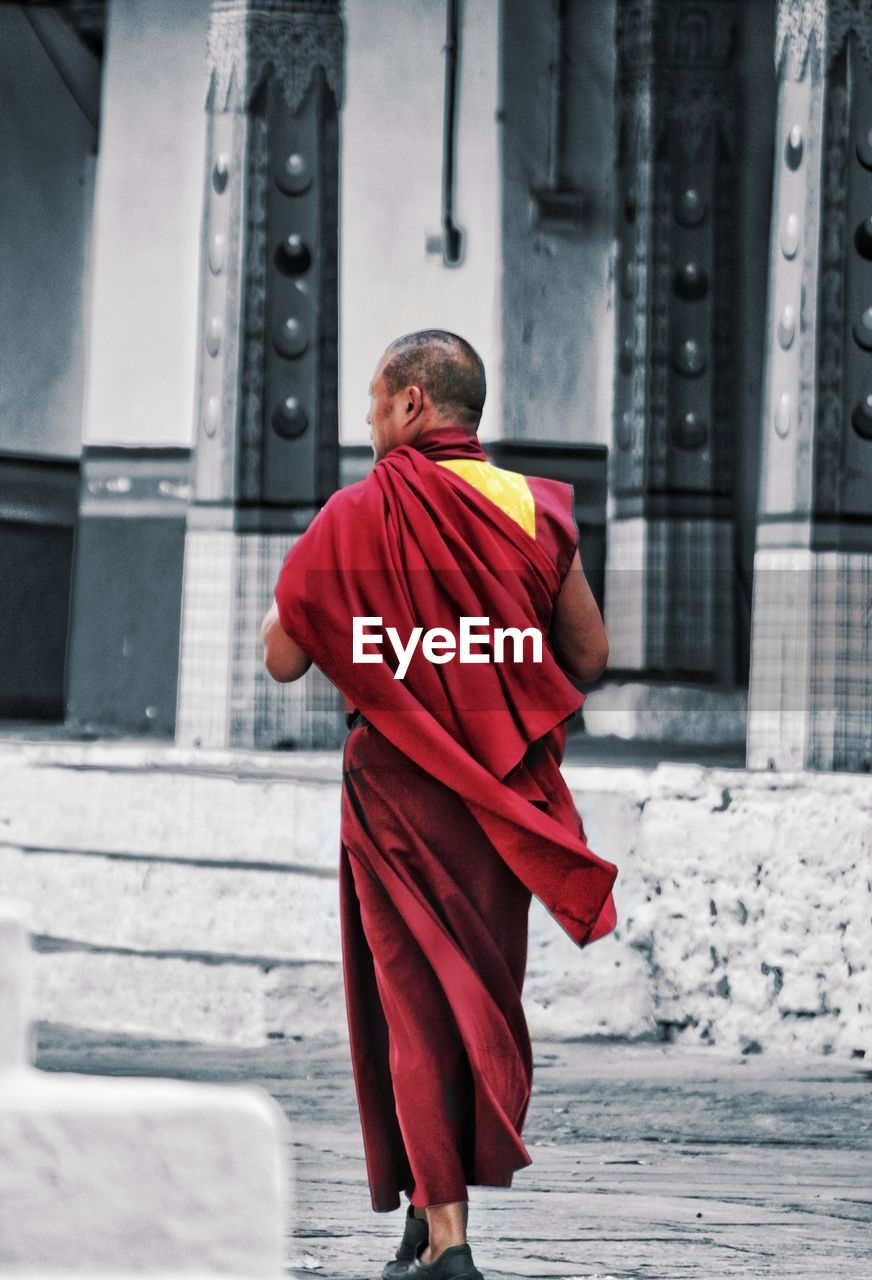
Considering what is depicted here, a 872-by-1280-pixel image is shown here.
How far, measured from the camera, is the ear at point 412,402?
409cm

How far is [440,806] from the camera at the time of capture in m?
3.96

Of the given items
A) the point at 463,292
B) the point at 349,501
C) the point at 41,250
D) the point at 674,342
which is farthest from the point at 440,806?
the point at 41,250

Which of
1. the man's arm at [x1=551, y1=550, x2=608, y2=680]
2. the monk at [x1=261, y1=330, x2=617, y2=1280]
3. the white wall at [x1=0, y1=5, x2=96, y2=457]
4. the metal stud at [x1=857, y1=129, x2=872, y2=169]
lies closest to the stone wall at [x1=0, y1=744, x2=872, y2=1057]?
the metal stud at [x1=857, y1=129, x2=872, y2=169]

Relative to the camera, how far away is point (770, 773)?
646cm

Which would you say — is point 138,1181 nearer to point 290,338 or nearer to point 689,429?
point 290,338

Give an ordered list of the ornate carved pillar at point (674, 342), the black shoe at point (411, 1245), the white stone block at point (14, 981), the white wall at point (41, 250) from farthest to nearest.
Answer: the white wall at point (41, 250) < the ornate carved pillar at point (674, 342) < the black shoe at point (411, 1245) < the white stone block at point (14, 981)

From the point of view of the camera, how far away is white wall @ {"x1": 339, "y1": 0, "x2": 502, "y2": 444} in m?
9.70

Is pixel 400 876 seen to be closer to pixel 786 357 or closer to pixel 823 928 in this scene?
pixel 823 928

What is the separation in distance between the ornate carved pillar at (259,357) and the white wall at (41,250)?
3129 millimetres

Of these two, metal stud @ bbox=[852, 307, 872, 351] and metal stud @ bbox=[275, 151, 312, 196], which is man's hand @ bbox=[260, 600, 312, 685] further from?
metal stud @ bbox=[275, 151, 312, 196]

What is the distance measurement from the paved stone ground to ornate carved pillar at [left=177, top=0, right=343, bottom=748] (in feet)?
3.85

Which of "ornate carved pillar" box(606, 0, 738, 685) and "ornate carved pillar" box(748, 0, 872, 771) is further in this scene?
"ornate carved pillar" box(606, 0, 738, 685)

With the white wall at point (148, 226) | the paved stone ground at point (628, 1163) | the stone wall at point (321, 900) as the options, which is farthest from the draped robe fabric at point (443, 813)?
the white wall at point (148, 226)

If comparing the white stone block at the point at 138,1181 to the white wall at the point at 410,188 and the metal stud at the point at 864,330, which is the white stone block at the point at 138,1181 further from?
the white wall at the point at 410,188
